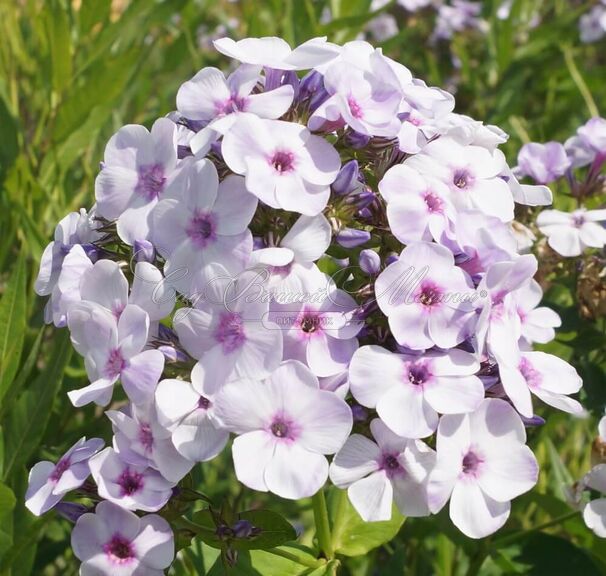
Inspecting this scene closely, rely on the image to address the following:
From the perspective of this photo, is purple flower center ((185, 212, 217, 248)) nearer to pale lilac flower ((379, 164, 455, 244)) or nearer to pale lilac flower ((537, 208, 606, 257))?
pale lilac flower ((379, 164, 455, 244))

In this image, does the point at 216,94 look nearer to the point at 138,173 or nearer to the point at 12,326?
the point at 138,173

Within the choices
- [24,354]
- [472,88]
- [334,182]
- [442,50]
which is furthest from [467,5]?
[334,182]

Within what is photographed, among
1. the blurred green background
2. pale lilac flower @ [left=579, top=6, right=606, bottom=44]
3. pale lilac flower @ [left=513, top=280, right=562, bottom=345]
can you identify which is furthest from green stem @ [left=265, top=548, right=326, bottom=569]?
pale lilac flower @ [left=579, top=6, right=606, bottom=44]

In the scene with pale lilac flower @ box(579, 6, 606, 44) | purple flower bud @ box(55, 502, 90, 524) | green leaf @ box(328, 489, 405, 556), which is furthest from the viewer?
pale lilac flower @ box(579, 6, 606, 44)

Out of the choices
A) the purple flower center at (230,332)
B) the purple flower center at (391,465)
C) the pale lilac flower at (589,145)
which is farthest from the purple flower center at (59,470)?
the pale lilac flower at (589,145)

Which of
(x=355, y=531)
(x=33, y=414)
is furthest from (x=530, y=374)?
(x=33, y=414)

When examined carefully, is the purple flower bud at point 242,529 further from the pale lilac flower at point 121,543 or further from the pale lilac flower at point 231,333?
the pale lilac flower at point 231,333
